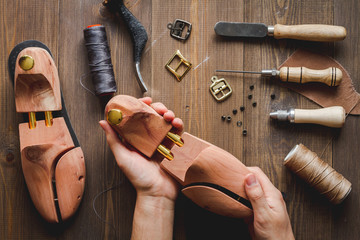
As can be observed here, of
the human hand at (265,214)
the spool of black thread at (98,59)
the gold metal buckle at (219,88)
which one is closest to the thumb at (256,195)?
the human hand at (265,214)

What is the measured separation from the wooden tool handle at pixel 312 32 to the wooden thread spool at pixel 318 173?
361 mm

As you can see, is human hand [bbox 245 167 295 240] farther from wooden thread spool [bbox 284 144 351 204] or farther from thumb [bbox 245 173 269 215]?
wooden thread spool [bbox 284 144 351 204]

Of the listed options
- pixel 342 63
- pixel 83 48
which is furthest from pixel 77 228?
pixel 342 63

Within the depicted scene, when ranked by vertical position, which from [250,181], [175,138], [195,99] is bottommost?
[250,181]

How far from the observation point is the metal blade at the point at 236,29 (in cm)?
102

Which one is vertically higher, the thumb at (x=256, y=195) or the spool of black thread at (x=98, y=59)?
the spool of black thread at (x=98, y=59)

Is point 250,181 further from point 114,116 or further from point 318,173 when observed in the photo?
point 114,116

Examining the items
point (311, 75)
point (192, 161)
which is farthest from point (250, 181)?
point (311, 75)

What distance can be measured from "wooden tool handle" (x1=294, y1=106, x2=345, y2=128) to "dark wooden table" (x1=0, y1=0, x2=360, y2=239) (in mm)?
62

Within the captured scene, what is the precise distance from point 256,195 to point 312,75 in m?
0.45

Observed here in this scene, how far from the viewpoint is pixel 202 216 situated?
1028mm

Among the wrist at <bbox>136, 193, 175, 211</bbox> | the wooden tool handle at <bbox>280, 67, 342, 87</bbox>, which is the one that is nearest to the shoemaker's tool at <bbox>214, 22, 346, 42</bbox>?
the wooden tool handle at <bbox>280, 67, 342, 87</bbox>

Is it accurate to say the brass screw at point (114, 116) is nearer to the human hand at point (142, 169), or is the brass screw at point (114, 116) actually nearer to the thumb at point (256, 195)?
the human hand at point (142, 169)

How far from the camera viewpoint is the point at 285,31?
3.28ft
